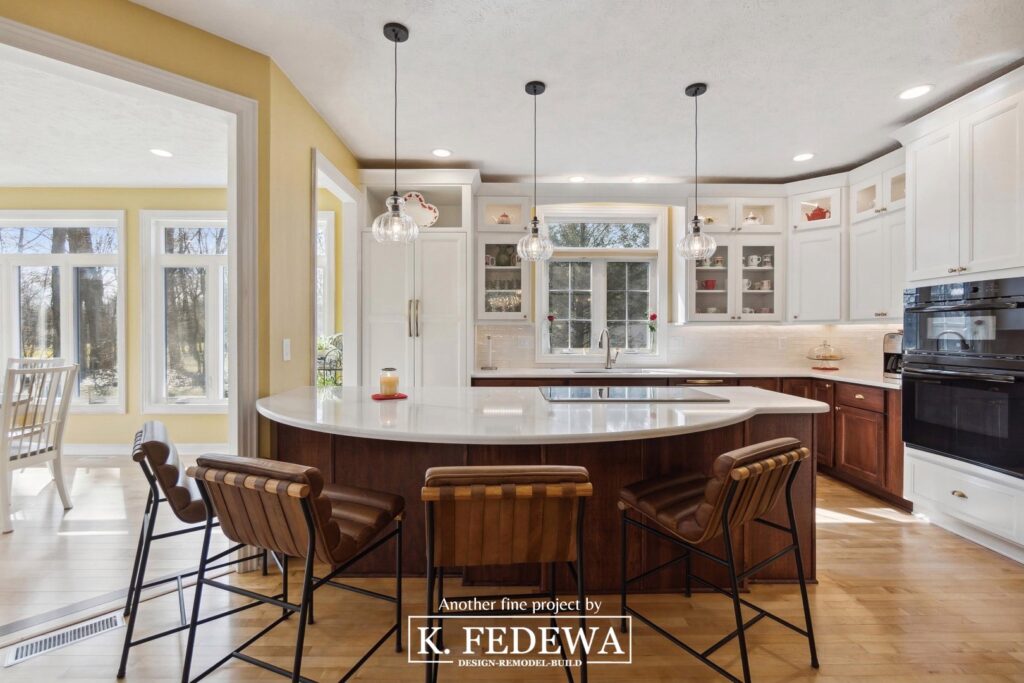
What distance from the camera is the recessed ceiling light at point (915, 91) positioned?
264 cm

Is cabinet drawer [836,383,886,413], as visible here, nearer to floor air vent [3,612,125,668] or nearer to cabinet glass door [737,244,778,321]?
cabinet glass door [737,244,778,321]

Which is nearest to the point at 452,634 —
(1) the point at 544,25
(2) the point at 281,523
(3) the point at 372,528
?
(3) the point at 372,528

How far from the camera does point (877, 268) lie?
3578 millimetres

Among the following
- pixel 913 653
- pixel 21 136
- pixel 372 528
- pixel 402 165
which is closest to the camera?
pixel 372 528

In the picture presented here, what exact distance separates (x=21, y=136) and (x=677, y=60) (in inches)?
184

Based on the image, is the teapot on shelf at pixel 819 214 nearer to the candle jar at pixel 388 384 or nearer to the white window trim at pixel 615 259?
the white window trim at pixel 615 259

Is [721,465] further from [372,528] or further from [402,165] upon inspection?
[402,165]

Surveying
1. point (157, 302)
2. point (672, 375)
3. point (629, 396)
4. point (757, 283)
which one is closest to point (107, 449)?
point (157, 302)

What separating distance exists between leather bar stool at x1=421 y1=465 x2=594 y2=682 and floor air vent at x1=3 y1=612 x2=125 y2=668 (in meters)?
1.61

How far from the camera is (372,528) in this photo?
5.07ft

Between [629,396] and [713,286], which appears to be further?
[713,286]

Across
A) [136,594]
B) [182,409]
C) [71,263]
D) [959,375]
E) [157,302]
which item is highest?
[71,263]

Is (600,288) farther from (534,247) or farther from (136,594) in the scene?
(136,594)

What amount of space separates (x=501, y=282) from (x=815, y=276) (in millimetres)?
2852
